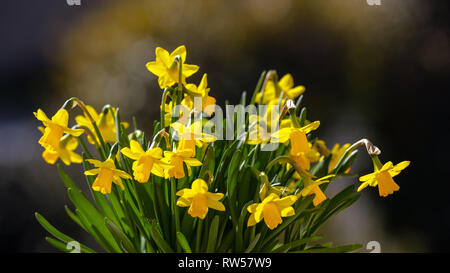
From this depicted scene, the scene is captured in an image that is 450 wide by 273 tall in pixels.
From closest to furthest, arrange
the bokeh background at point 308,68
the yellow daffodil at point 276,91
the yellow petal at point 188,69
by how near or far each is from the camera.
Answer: the yellow petal at point 188,69
the yellow daffodil at point 276,91
the bokeh background at point 308,68

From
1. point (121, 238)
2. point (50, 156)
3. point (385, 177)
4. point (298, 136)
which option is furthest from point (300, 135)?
point (50, 156)

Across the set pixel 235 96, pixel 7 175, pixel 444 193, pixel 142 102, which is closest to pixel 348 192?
pixel 235 96

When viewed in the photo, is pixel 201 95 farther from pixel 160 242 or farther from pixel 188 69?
pixel 160 242

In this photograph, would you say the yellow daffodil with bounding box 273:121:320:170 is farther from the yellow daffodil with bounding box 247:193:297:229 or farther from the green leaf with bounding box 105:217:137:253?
the green leaf with bounding box 105:217:137:253

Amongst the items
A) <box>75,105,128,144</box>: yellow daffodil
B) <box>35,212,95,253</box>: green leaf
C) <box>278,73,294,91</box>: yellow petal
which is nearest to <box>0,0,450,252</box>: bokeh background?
<box>278,73,294,91</box>: yellow petal

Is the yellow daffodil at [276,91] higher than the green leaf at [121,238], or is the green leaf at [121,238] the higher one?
the yellow daffodil at [276,91]

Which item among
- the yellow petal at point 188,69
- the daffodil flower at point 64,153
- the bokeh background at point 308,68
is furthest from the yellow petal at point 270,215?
the bokeh background at point 308,68

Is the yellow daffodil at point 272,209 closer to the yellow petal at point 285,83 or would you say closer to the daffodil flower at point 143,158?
the daffodil flower at point 143,158
